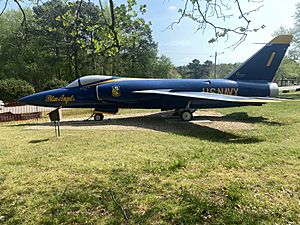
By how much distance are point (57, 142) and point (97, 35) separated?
154 inches

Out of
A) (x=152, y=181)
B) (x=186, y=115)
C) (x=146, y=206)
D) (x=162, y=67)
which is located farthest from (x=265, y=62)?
(x=162, y=67)

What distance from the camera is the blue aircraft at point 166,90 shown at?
12000 millimetres

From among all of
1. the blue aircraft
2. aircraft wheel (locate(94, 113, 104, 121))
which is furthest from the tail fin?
aircraft wheel (locate(94, 113, 104, 121))

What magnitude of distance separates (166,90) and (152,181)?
8322 millimetres

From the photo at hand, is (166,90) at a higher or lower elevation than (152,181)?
higher

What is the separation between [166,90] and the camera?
12258 mm

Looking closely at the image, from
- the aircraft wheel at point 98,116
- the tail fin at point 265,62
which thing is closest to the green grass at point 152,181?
the aircraft wheel at point 98,116

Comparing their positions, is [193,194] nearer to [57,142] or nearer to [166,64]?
[57,142]

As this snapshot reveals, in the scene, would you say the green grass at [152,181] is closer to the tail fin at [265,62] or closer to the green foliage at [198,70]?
the tail fin at [265,62]

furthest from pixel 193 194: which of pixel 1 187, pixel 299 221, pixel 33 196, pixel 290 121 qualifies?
pixel 290 121

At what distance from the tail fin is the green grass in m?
6.18

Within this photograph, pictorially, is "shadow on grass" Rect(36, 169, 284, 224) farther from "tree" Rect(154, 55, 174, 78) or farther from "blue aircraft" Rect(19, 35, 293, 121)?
"tree" Rect(154, 55, 174, 78)

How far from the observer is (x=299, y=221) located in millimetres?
3062

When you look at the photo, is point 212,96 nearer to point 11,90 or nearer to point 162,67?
point 11,90
